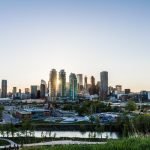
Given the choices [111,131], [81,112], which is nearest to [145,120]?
[111,131]

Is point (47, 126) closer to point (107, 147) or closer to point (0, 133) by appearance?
point (0, 133)

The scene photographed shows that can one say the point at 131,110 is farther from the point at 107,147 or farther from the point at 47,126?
the point at 107,147

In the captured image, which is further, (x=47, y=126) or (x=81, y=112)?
(x=81, y=112)

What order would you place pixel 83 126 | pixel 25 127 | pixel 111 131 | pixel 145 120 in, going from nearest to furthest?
pixel 25 127, pixel 145 120, pixel 111 131, pixel 83 126

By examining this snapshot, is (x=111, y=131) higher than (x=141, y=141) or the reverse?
the reverse

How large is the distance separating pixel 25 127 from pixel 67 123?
28.1m

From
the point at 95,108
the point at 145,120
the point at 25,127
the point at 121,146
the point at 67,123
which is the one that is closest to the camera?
the point at 121,146

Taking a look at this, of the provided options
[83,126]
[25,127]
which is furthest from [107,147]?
[83,126]

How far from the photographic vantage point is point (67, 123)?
91750 mm

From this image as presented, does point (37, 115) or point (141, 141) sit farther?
point (37, 115)

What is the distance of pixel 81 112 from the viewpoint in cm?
11662

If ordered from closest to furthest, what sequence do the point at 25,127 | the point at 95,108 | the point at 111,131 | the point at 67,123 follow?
the point at 25,127, the point at 111,131, the point at 67,123, the point at 95,108

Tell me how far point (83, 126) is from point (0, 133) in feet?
70.6

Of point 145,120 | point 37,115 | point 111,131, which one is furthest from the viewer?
point 37,115
